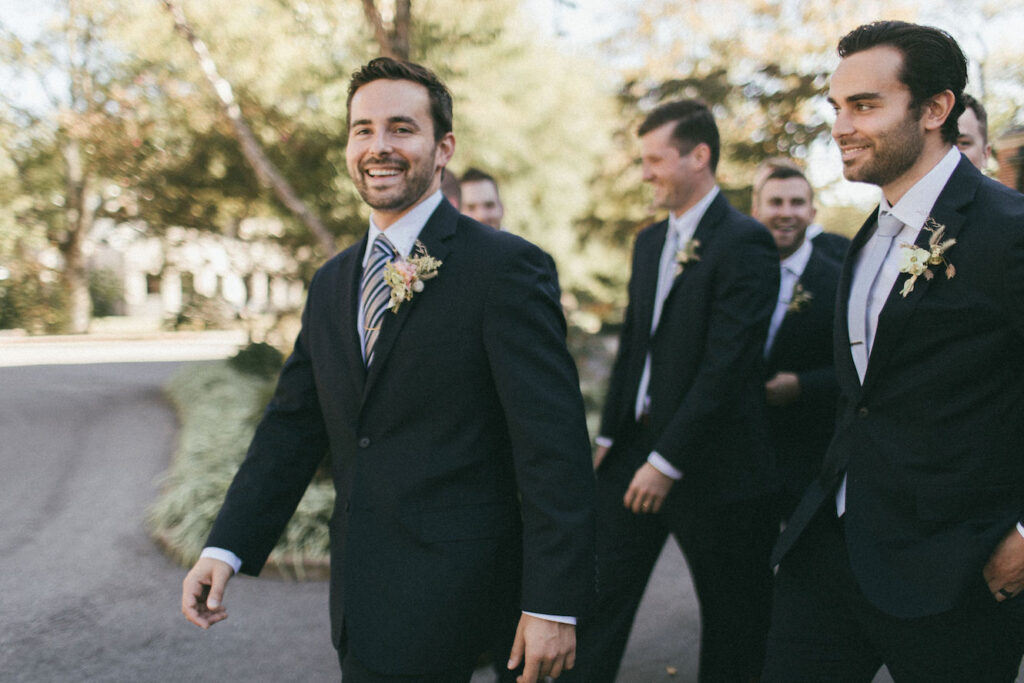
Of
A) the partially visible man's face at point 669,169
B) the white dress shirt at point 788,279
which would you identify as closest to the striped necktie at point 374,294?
the partially visible man's face at point 669,169

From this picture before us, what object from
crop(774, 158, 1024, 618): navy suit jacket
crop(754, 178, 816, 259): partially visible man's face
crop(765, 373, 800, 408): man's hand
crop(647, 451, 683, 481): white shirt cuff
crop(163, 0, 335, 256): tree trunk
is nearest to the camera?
crop(774, 158, 1024, 618): navy suit jacket

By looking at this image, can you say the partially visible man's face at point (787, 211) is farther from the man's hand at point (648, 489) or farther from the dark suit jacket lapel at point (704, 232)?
the man's hand at point (648, 489)

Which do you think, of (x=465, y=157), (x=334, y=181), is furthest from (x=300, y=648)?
(x=465, y=157)

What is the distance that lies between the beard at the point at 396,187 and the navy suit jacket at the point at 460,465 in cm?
11

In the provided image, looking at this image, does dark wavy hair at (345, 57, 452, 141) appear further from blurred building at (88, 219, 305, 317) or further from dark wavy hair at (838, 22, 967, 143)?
blurred building at (88, 219, 305, 317)

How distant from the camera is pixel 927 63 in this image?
219 centimetres

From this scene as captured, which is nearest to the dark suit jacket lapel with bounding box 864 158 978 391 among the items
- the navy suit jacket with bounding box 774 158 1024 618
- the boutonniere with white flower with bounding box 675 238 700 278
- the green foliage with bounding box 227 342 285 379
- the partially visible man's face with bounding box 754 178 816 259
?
the navy suit jacket with bounding box 774 158 1024 618

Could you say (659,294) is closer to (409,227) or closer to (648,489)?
(648,489)

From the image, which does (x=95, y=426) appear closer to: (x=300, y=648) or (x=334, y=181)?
(x=334, y=181)

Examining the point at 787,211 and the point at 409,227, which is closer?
the point at 409,227

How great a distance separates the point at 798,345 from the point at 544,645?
2649mm

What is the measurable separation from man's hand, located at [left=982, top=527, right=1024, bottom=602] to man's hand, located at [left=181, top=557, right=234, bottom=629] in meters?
2.06

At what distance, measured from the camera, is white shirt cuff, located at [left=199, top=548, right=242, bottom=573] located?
2248mm

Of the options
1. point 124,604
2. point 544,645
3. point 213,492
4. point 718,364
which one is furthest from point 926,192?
point 213,492
